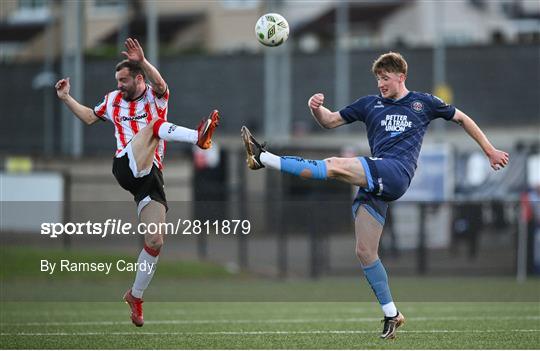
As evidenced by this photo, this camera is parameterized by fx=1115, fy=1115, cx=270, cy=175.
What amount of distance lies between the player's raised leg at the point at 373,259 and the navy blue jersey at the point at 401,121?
58 cm

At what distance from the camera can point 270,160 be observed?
9.93 m

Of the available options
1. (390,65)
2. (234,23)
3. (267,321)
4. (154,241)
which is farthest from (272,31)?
(234,23)

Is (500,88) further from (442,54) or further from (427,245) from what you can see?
(427,245)

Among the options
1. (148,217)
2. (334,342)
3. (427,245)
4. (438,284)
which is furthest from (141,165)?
(427,245)

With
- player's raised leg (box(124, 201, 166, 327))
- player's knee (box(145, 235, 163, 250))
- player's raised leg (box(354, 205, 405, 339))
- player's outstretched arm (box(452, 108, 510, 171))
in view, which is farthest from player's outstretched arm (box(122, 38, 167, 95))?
player's outstretched arm (box(452, 108, 510, 171))

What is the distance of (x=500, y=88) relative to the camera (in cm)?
4228

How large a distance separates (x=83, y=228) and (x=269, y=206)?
380cm

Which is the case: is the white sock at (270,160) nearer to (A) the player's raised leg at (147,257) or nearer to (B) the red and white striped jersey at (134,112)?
(B) the red and white striped jersey at (134,112)

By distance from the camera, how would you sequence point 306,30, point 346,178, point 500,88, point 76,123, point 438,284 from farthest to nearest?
point 306,30
point 500,88
point 76,123
point 438,284
point 346,178

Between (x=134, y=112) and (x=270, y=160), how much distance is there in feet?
6.44

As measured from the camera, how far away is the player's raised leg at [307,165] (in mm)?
9875

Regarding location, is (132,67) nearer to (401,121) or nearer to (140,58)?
(140,58)
